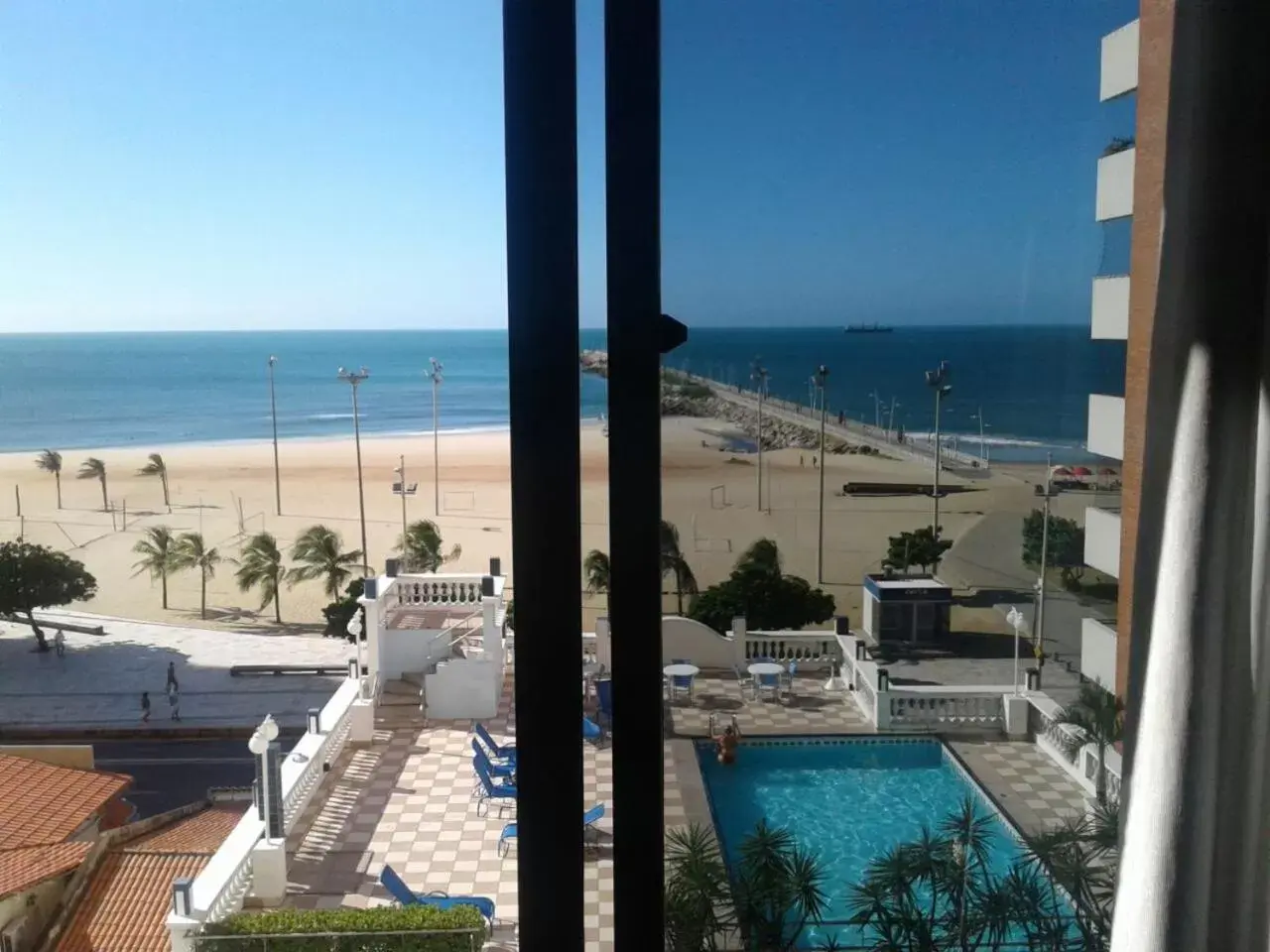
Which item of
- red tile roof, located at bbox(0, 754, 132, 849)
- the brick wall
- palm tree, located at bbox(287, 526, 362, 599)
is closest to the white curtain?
the brick wall

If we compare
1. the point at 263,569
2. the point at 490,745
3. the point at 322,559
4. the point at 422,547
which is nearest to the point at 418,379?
the point at 422,547

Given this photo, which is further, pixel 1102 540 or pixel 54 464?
pixel 54 464

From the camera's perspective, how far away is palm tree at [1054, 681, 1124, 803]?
73cm

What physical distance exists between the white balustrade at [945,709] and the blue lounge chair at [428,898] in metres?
2.30

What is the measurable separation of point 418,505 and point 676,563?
5749 millimetres

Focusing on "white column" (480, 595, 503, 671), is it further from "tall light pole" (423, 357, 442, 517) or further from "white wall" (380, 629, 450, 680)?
"tall light pole" (423, 357, 442, 517)

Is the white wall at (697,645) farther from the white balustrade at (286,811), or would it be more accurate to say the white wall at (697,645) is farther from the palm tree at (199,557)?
the palm tree at (199,557)

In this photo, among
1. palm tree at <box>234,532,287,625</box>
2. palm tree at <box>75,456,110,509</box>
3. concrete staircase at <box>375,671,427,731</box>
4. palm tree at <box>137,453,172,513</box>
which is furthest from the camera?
concrete staircase at <box>375,671,427,731</box>

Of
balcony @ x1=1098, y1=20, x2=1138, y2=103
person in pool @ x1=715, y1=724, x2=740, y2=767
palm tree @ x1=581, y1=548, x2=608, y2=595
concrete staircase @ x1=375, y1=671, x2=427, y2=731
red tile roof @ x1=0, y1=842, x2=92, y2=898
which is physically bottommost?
concrete staircase @ x1=375, y1=671, x2=427, y2=731

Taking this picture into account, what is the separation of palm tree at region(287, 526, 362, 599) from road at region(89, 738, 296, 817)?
1.34 m

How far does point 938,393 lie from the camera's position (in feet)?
2.49

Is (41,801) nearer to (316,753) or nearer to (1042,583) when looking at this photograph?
(1042,583)

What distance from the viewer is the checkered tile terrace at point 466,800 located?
28.8 inches

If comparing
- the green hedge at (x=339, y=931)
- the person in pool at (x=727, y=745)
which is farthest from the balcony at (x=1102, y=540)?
the green hedge at (x=339, y=931)
